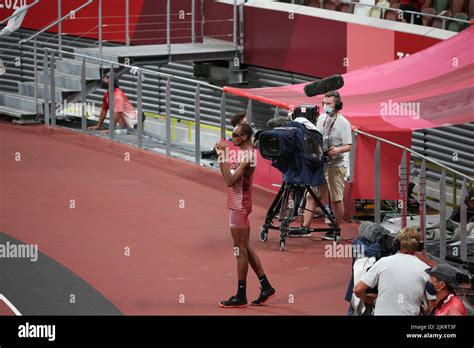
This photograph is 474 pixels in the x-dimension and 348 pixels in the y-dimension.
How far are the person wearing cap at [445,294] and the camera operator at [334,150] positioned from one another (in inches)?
175

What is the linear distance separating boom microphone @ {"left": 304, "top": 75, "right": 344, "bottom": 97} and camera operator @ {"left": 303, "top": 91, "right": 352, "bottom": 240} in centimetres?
93

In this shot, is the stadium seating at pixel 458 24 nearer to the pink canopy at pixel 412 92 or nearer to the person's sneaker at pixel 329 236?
the pink canopy at pixel 412 92

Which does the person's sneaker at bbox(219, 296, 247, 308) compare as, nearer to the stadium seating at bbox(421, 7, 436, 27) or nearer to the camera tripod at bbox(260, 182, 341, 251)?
the camera tripod at bbox(260, 182, 341, 251)

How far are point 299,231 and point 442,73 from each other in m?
3.51

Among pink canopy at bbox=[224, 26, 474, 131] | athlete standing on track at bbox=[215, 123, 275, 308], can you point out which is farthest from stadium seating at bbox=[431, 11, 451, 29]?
athlete standing on track at bbox=[215, 123, 275, 308]

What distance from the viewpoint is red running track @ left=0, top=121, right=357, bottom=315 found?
12.4 m

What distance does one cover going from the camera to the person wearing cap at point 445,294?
9.83 meters

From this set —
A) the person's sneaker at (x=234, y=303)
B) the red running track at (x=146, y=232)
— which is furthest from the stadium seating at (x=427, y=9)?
the person's sneaker at (x=234, y=303)

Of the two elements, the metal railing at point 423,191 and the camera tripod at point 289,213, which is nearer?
the metal railing at point 423,191

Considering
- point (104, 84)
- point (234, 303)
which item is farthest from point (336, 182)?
point (104, 84)

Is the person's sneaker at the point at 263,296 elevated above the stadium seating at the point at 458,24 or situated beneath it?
situated beneath

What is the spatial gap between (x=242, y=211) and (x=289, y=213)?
279 cm

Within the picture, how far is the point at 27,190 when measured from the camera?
17.2 meters

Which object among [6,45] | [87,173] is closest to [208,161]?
[87,173]
